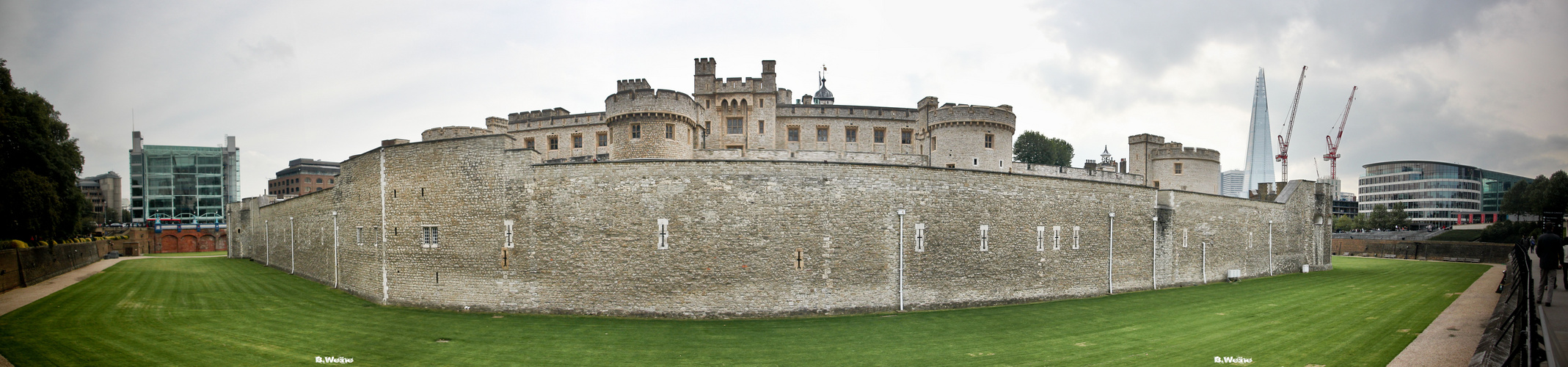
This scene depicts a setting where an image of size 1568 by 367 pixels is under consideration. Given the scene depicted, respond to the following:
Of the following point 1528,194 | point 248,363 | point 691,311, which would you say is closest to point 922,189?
point 691,311

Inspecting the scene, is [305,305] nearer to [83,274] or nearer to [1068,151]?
[83,274]

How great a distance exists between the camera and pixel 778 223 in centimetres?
1972

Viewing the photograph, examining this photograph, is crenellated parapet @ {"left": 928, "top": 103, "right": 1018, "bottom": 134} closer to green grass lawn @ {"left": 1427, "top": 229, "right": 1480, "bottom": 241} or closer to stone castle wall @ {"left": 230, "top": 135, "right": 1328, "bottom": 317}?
stone castle wall @ {"left": 230, "top": 135, "right": 1328, "bottom": 317}

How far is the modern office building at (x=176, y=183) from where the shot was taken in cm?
7456

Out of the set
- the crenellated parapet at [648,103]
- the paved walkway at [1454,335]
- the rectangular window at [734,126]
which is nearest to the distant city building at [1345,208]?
the paved walkway at [1454,335]

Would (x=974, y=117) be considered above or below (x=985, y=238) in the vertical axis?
above

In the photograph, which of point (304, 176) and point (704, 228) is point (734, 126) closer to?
point (704, 228)

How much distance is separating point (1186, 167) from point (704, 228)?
110 feet

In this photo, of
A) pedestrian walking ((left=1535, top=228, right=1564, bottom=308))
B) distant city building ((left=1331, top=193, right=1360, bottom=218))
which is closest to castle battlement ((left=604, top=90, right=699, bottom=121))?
pedestrian walking ((left=1535, top=228, right=1564, bottom=308))

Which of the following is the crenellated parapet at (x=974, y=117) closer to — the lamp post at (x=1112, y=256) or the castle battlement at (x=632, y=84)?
the lamp post at (x=1112, y=256)

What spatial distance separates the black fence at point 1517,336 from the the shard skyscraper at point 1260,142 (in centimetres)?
13614

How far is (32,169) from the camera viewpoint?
30.1 m

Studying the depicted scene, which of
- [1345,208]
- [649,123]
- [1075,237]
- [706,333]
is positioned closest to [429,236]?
[649,123]

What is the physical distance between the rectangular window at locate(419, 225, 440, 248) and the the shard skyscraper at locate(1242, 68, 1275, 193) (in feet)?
497
